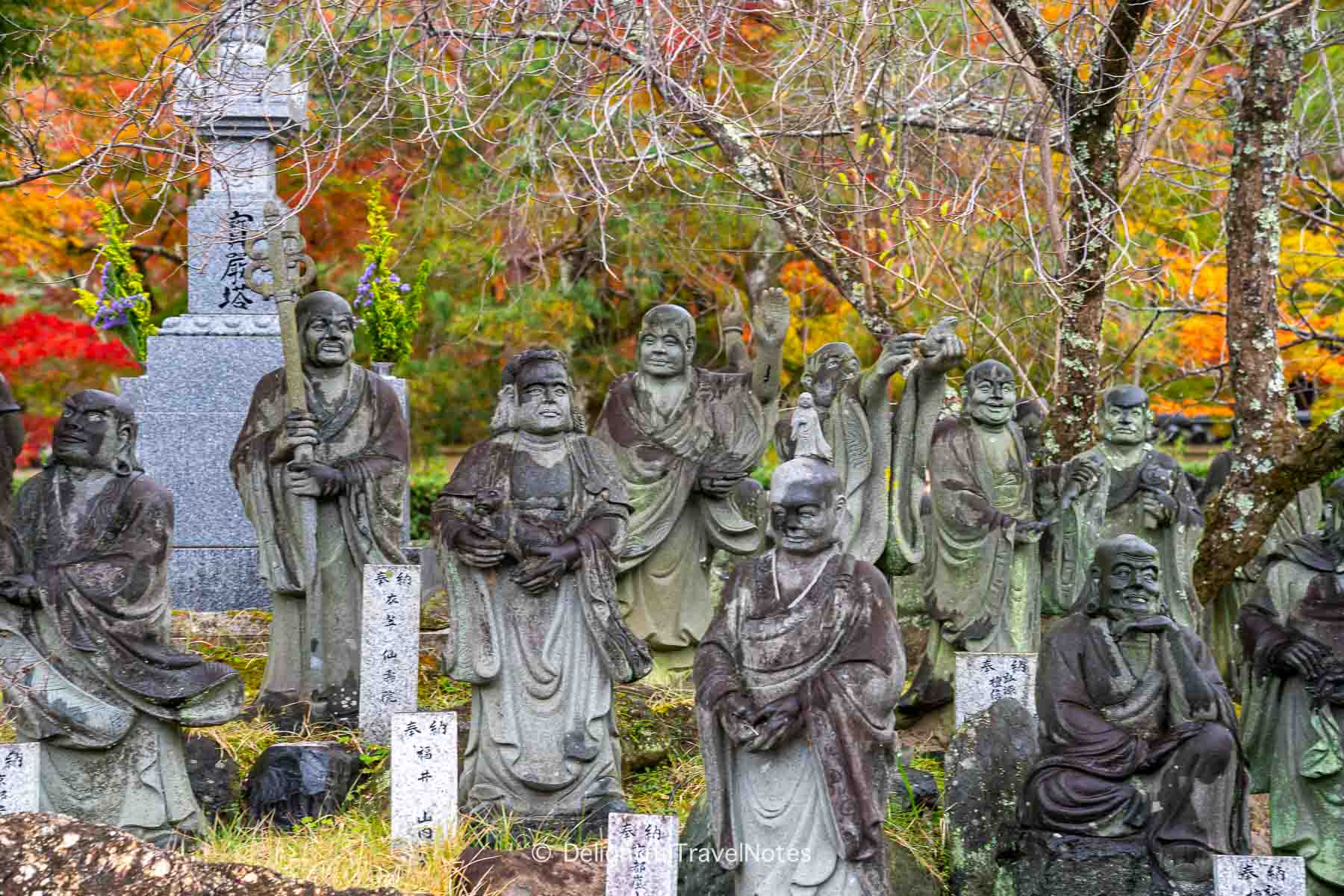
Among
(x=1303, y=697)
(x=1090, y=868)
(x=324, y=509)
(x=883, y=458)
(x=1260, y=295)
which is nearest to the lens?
(x=1090, y=868)

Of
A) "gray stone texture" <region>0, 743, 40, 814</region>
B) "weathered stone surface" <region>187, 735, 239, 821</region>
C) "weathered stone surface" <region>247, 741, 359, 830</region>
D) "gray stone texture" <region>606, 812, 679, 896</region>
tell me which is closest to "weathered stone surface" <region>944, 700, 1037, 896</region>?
"gray stone texture" <region>606, 812, 679, 896</region>

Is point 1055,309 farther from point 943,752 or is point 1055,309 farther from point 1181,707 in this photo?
point 1181,707

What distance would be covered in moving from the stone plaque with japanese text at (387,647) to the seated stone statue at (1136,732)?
3.27 metres

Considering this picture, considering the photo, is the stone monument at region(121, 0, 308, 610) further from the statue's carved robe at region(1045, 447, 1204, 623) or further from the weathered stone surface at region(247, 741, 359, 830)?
the statue's carved robe at region(1045, 447, 1204, 623)

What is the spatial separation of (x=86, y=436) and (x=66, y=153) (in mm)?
9245

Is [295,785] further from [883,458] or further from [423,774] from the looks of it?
[883,458]

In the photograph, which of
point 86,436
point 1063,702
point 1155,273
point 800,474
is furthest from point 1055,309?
point 86,436

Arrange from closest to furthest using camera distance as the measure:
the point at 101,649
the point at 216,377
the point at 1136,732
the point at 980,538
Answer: the point at 1136,732, the point at 101,649, the point at 980,538, the point at 216,377

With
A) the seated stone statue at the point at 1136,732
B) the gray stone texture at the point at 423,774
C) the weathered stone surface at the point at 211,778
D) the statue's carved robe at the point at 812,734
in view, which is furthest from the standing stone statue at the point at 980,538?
the weathered stone surface at the point at 211,778

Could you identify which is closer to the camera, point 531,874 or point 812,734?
point 812,734

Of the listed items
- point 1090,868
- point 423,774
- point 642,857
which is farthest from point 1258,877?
point 423,774

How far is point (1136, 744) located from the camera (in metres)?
7.84

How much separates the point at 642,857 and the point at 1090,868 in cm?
206

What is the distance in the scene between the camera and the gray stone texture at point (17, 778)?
782 cm
